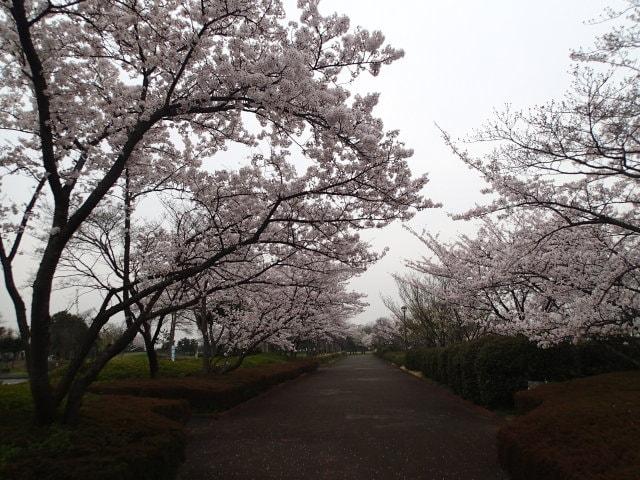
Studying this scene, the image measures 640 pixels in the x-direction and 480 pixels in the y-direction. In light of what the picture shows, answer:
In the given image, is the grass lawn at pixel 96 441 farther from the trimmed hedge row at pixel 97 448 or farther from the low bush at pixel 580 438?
the low bush at pixel 580 438

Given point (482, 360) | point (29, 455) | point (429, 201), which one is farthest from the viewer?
point (482, 360)

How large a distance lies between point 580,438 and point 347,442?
152 inches

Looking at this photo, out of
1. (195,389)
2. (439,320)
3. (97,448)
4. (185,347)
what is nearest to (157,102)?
(97,448)

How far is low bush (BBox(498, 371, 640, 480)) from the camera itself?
351cm

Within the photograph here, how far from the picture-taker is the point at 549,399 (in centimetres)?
621

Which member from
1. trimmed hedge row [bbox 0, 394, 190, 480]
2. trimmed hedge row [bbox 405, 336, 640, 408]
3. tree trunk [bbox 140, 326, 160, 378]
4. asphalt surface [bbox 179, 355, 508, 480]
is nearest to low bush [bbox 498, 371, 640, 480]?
asphalt surface [bbox 179, 355, 508, 480]

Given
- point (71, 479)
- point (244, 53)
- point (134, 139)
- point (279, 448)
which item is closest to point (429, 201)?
point (244, 53)

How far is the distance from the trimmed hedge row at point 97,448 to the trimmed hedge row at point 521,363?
23.9 feet

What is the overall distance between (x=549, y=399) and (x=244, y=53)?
20.8 ft

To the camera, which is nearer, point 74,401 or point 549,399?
point 74,401

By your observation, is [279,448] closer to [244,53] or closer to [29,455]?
[29,455]

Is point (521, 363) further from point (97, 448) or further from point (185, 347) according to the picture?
point (185, 347)

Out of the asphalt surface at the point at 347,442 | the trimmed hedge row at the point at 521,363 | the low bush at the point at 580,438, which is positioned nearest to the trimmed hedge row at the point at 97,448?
the asphalt surface at the point at 347,442

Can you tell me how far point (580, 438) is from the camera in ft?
13.5
